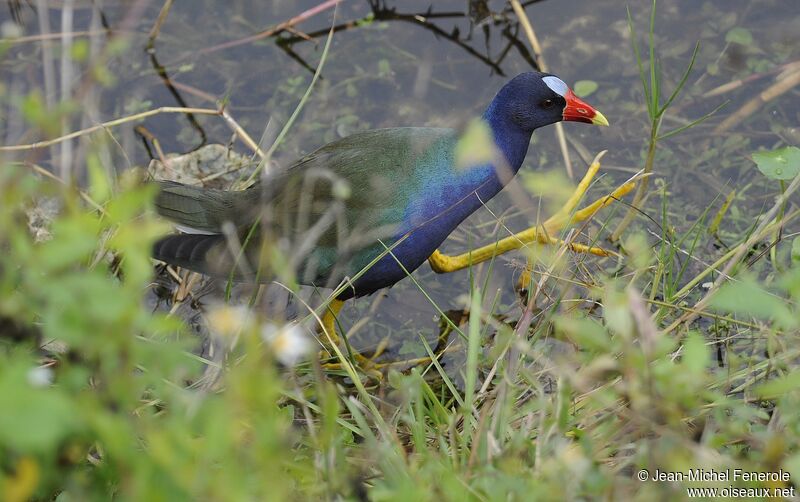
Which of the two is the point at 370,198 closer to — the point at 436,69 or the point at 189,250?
the point at 189,250

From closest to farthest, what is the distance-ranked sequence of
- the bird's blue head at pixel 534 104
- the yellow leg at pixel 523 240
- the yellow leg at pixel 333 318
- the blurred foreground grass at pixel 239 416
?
the blurred foreground grass at pixel 239 416, the bird's blue head at pixel 534 104, the yellow leg at pixel 333 318, the yellow leg at pixel 523 240

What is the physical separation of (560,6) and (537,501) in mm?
2829

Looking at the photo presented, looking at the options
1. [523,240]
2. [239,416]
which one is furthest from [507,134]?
[239,416]

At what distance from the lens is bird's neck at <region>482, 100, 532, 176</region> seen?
2762 millimetres

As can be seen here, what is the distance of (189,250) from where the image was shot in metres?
2.69

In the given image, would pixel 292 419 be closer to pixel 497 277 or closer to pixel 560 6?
pixel 497 277

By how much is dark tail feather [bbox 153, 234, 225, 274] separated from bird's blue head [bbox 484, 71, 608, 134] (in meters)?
0.95

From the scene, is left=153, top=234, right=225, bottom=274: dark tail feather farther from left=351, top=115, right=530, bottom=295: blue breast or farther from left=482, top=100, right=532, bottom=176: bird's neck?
left=482, top=100, right=532, bottom=176: bird's neck

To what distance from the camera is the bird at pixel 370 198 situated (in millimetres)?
2574

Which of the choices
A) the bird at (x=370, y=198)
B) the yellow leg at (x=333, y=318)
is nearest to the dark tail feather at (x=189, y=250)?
the bird at (x=370, y=198)

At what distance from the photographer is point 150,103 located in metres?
3.64

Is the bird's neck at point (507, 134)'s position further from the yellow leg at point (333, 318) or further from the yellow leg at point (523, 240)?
the yellow leg at point (333, 318)

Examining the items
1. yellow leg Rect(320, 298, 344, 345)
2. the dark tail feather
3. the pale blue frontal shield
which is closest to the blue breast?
yellow leg Rect(320, 298, 344, 345)

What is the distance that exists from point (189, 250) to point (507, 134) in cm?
104
